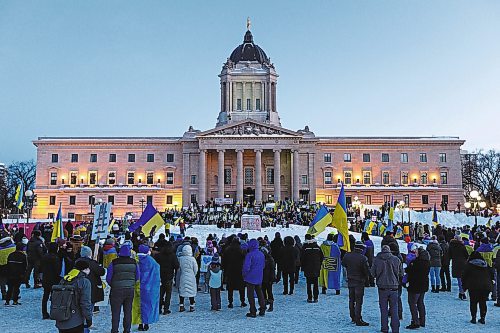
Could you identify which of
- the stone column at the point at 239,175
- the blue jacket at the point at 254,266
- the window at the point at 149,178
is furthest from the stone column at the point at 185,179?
the blue jacket at the point at 254,266

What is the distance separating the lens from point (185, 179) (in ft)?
223

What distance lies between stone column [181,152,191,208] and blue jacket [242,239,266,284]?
56.0 m

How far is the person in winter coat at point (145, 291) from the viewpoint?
412 inches

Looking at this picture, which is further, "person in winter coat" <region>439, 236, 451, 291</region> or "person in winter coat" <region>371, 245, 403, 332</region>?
"person in winter coat" <region>439, 236, 451, 291</region>

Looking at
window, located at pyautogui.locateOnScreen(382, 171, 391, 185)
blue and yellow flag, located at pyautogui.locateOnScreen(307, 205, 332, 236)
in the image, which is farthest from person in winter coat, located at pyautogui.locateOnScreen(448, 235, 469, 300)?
window, located at pyautogui.locateOnScreen(382, 171, 391, 185)

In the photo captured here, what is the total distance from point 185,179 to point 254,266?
56.5 m

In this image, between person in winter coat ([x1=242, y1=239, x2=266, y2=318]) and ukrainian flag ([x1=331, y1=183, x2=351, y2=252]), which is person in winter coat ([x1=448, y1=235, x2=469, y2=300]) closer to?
ukrainian flag ([x1=331, y1=183, x2=351, y2=252])

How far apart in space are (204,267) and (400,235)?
63.9ft

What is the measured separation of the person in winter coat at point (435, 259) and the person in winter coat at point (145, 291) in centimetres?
872

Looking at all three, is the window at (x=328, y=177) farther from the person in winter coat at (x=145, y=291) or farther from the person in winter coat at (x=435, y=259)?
the person in winter coat at (x=145, y=291)

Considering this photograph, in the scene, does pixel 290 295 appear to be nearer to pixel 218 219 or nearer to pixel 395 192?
pixel 218 219

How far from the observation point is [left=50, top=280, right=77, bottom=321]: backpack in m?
7.21

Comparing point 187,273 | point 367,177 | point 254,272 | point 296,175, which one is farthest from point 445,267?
point 367,177

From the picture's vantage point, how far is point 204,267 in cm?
1550
